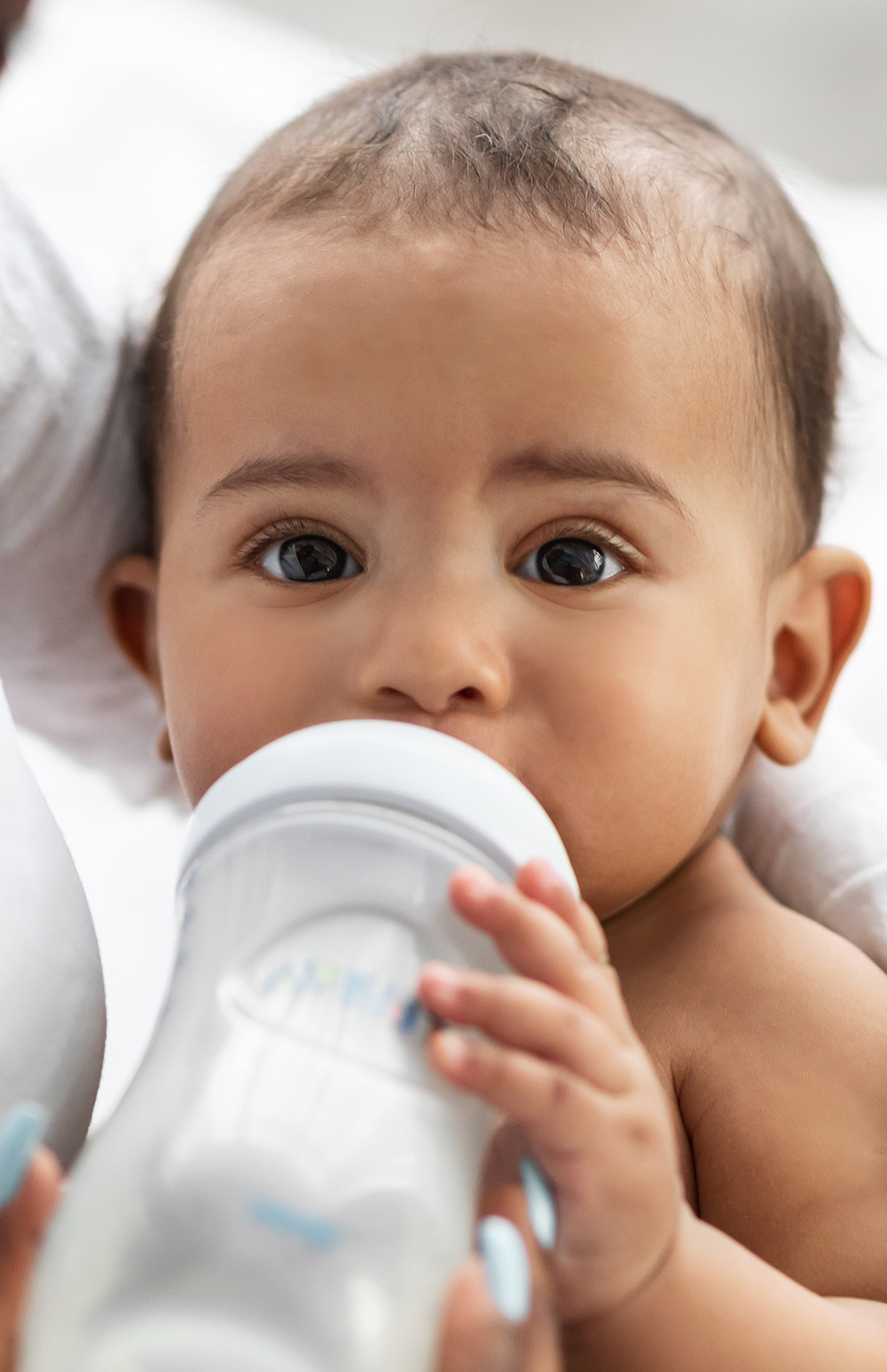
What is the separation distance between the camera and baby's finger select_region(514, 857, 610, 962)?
0.57 metres

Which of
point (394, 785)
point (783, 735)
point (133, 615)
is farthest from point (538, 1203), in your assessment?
point (133, 615)

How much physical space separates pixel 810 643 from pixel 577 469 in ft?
1.06

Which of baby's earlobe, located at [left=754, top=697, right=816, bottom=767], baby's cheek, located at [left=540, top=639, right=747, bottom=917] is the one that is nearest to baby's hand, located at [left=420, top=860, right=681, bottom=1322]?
baby's cheek, located at [left=540, top=639, right=747, bottom=917]

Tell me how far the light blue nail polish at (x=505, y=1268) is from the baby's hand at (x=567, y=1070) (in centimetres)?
6

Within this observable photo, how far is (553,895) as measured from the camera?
57 centimetres

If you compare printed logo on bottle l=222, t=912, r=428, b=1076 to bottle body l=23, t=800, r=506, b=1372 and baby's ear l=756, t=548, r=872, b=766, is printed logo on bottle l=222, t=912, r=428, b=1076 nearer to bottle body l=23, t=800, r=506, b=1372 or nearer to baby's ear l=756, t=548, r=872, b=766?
bottle body l=23, t=800, r=506, b=1372

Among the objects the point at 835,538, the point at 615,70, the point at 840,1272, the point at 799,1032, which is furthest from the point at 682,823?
the point at 615,70

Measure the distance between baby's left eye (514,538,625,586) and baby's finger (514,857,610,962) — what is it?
28 cm

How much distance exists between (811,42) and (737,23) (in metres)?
0.13

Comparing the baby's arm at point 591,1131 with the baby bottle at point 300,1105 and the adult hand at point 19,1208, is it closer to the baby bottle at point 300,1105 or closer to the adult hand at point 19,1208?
the baby bottle at point 300,1105

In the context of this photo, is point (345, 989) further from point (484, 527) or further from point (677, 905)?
point (677, 905)

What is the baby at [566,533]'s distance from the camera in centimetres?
78

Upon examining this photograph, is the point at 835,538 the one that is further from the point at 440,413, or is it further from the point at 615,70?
the point at 615,70

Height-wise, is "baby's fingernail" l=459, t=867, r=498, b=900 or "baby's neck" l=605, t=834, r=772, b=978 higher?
"baby's fingernail" l=459, t=867, r=498, b=900
